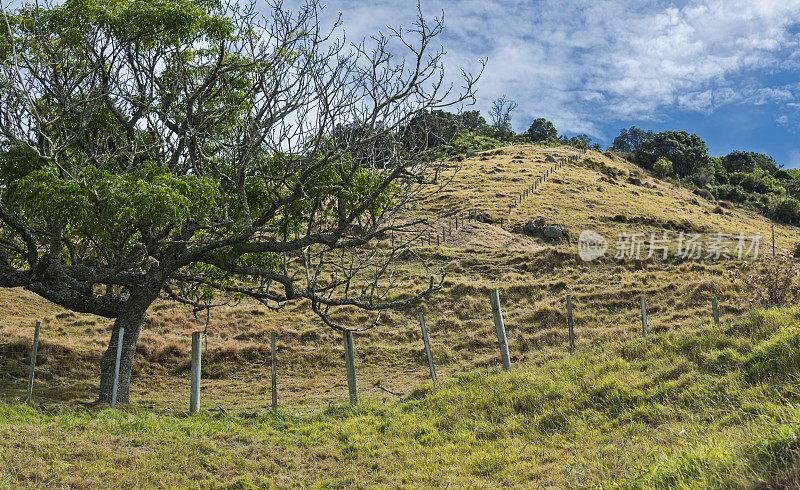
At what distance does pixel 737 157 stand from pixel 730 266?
11418cm

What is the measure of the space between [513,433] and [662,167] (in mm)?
105407

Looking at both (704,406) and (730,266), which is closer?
(704,406)

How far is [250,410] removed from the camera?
11961 millimetres

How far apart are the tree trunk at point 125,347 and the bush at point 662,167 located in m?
106

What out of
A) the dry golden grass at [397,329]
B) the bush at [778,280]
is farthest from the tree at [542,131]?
the bush at [778,280]

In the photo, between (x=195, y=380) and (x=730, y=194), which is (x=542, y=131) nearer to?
(x=730, y=194)

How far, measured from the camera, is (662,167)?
98688mm

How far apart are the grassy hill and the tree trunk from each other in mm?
1066

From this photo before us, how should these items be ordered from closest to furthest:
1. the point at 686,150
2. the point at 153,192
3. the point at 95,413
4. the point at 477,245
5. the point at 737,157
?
the point at 153,192, the point at 95,413, the point at 477,245, the point at 686,150, the point at 737,157

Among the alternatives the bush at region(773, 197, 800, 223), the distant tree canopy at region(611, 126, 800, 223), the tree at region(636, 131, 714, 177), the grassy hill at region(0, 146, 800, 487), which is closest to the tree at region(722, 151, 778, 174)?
the distant tree canopy at region(611, 126, 800, 223)

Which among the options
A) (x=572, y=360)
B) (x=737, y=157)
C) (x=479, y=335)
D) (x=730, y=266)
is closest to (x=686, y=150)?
(x=737, y=157)

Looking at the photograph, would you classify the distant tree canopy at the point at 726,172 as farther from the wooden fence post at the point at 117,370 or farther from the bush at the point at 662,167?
the wooden fence post at the point at 117,370

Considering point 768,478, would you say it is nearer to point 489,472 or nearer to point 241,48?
point 489,472

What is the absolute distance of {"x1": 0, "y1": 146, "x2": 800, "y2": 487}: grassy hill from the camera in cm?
602
